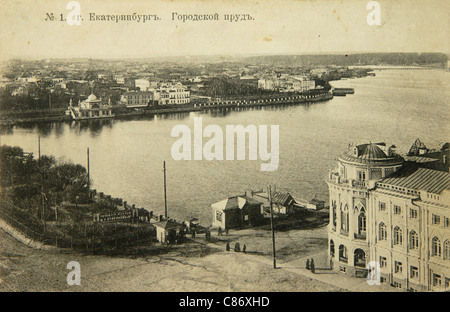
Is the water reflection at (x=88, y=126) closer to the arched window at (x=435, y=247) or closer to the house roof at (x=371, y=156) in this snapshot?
the house roof at (x=371, y=156)

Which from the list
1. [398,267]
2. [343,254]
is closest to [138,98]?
[343,254]

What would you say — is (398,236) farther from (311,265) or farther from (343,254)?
(311,265)

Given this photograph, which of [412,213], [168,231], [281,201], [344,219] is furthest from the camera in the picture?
[281,201]

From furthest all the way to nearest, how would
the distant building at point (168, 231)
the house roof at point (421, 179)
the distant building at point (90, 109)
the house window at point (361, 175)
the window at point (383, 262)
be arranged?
the distant building at point (90, 109) → the distant building at point (168, 231) → the house window at point (361, 175) → the window at point (383, 262) → the house roof at point (421, 179)

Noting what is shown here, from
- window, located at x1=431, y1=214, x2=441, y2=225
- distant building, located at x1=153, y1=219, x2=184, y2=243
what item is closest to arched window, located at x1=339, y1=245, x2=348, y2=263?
window, located at x1=431, y1=214, x2=441, y2=225

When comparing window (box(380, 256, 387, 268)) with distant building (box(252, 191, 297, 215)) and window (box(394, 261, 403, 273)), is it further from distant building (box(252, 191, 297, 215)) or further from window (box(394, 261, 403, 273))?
distant building (box(252, 191, 297, 215))

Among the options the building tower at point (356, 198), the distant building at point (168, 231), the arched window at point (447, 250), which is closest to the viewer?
the arched window at point (447, 250)

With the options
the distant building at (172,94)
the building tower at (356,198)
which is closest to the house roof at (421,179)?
the building tower at (356,198)

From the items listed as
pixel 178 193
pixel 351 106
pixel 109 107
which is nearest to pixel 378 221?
pixel 351 106
